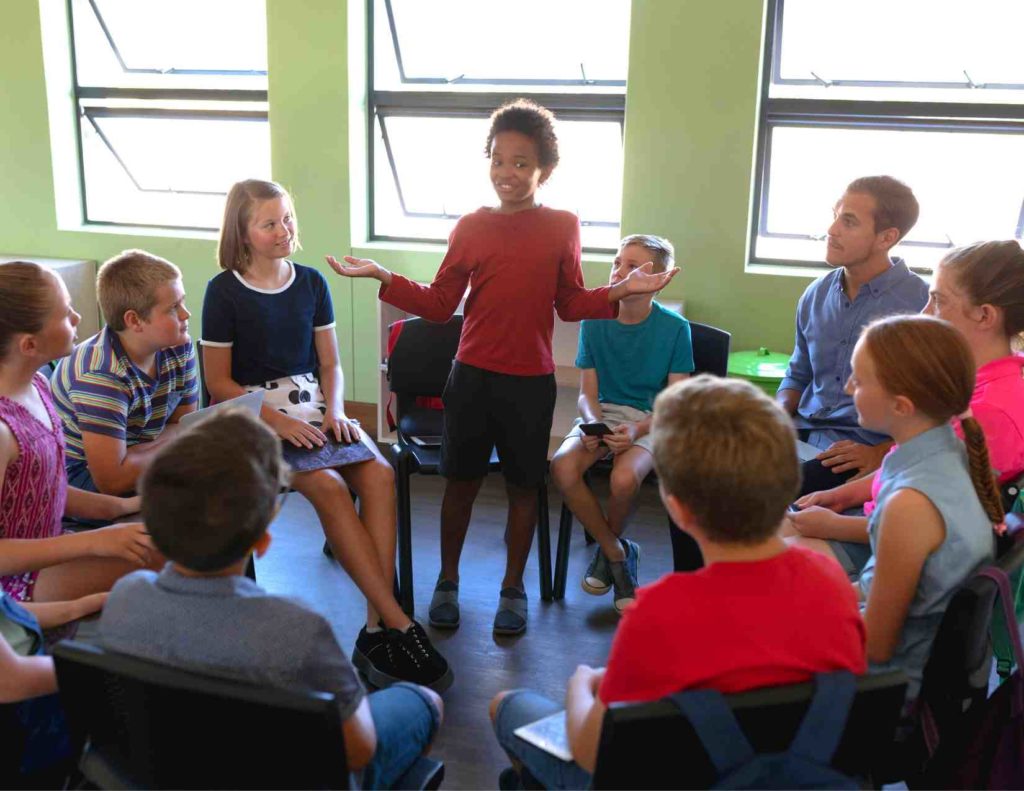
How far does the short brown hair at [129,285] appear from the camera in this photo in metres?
2.20

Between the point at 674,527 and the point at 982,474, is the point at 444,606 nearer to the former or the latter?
the point at 674,527

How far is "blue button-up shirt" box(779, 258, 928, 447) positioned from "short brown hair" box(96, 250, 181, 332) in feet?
5.76

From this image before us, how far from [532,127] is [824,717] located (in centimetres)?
177

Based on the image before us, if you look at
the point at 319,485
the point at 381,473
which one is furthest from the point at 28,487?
the point at 381,473

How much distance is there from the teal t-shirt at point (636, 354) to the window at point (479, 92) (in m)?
1.40

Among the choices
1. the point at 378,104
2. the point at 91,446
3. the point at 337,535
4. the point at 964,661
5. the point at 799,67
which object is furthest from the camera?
the point at 378,104

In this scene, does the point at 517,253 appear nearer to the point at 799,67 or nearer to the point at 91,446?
the point at 91,446

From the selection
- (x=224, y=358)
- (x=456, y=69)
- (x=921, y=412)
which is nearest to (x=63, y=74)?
(x=456, y=69)

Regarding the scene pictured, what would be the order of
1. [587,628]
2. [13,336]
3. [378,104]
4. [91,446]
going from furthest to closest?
1. [378,104]
2. [587,628]
3. [91,446]
4. [13,336]

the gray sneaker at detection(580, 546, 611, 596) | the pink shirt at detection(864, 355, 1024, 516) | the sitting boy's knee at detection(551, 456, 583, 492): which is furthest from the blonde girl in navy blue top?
the pink shirt at detection(864, 355, 1024, 516)

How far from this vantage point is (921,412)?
1629 mm

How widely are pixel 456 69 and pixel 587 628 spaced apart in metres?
2.83

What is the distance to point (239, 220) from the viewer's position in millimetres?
2578

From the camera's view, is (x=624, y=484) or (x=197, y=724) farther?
(x=624, y=484)
